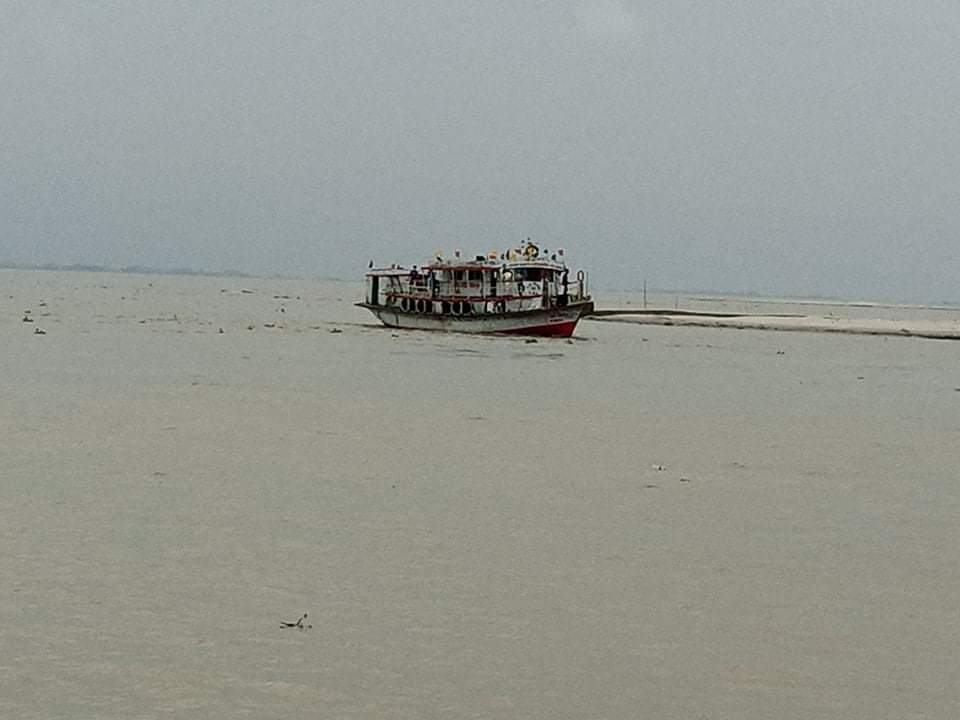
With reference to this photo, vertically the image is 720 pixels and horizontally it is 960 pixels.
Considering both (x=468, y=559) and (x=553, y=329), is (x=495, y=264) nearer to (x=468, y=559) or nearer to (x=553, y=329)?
(x=553, y=329)

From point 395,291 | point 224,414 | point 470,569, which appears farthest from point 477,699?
point 395,291

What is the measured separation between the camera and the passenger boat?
42.4 m

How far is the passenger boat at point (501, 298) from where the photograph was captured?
139 ft

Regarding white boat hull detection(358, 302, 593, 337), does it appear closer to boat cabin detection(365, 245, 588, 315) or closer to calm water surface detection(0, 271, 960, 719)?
boat cabin detection(365, 245, 588, 315)

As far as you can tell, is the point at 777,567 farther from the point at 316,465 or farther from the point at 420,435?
the point at 420,435

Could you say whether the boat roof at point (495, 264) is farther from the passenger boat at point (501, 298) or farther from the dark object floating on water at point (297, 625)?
the dark object floating on water at point (297, 625)

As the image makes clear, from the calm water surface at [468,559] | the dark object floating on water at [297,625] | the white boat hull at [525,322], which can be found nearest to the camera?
the calm water surface at [468,559]

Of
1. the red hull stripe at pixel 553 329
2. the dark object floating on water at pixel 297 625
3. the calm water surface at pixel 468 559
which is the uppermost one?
the dark object floating on water at pixel 297 625

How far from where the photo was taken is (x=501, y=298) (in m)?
42.8

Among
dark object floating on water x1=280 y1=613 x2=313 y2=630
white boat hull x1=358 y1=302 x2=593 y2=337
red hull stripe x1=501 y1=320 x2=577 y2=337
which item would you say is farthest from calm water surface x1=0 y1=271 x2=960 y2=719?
red hull stripe x1=501 y1=320 x2=577 y2=337

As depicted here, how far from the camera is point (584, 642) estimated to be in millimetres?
6230

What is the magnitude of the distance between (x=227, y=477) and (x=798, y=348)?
34.9 metres

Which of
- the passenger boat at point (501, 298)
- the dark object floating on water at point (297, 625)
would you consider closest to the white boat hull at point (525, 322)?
the passenger boat at point (501, 298)

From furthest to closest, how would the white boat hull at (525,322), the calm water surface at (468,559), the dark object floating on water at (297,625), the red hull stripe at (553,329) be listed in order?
1. the red hull stripe at (553,329)
2. the white boat hull at (525,322)
3. the dark object floating on water at (297,625)
4. the calm water surface at (468,559)
